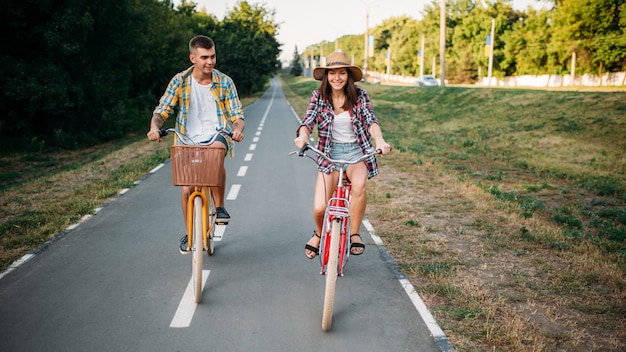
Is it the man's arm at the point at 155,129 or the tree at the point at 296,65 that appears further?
the tree at the point at 296,65

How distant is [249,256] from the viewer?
5.27 metres

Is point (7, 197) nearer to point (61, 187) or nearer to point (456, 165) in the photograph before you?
point (61, 187)

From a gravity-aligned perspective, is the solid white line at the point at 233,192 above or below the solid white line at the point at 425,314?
above

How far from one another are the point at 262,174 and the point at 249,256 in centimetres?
499

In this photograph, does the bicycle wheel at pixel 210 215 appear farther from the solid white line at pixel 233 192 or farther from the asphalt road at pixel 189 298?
the solid white line at pixel 233 192

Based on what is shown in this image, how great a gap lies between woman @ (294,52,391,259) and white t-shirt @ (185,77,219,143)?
1.04 meters

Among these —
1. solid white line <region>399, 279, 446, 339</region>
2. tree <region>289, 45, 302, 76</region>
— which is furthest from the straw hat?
tree <region>289, 45, 302, 76</region>

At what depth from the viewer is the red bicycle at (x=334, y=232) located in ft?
11.5

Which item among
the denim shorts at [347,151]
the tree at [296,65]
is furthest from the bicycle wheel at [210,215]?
the tree at [296,65]

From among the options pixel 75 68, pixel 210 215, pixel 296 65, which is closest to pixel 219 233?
pixel 210 215

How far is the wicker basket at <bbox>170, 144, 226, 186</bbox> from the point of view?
12.6 feet

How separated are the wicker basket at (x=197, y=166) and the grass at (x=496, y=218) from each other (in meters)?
2.17

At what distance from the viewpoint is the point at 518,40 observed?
190 feet

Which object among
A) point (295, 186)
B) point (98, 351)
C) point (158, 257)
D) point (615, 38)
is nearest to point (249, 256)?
point (158, 257)
